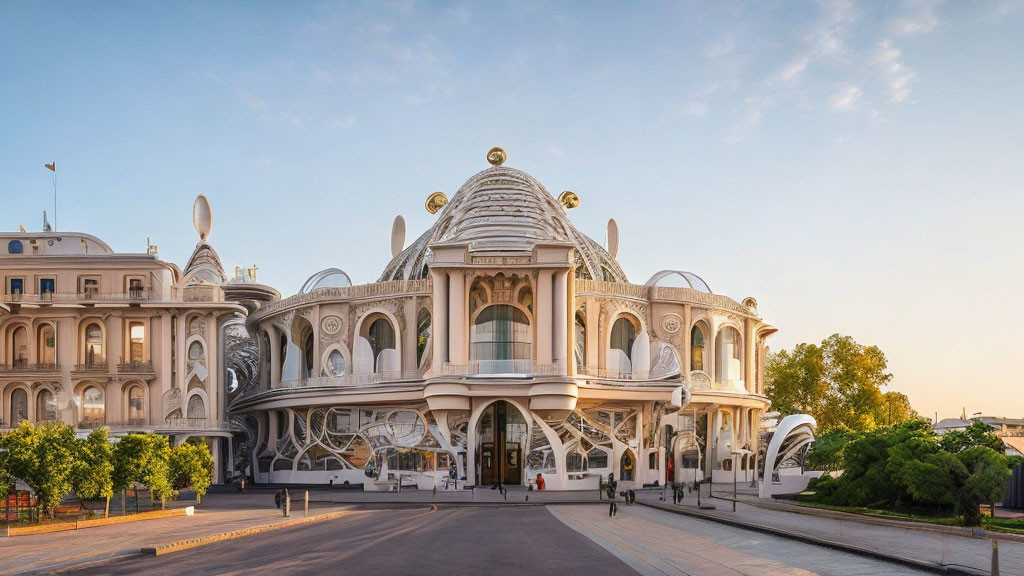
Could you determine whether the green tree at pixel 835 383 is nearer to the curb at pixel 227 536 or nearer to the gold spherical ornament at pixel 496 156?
the gold spherical ornament at pixel 496 156

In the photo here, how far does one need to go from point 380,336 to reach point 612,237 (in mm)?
28089

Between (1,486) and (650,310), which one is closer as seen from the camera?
(1,486)

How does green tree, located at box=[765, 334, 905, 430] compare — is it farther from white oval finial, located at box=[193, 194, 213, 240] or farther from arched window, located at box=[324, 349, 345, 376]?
white oval finial, located at box=[193, 194, 213, 240]

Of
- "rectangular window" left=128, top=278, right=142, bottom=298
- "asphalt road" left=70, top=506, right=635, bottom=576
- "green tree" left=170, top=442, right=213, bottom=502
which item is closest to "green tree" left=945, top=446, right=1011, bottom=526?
"asphalt road" left=70, top=506, right=635, bottom=576

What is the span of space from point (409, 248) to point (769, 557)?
5102 cm

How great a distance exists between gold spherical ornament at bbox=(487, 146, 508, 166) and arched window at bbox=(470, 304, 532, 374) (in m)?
20.3

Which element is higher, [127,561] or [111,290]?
[111,290]

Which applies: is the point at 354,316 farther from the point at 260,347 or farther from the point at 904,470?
the point at 904,470

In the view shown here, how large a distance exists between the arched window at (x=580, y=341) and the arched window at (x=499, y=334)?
337 cm

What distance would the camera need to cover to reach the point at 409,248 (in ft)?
223

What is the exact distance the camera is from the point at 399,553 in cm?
2056

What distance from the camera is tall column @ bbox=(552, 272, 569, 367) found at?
166ft

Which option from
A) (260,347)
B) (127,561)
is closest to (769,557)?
(127,561)

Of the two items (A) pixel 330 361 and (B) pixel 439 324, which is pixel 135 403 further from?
(B) pixel 439 324
